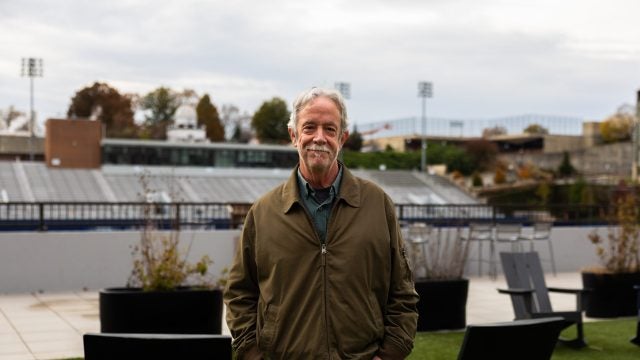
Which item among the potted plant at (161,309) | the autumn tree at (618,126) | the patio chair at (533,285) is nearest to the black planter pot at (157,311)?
the potted plant at (161,309)

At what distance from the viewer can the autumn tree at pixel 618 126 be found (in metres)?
72.4

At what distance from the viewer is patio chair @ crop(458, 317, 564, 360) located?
11.2 ft

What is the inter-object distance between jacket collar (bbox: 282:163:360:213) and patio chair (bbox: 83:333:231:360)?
0.57m

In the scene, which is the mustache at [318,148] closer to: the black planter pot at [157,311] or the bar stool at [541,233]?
the black planter pot at [157,311]

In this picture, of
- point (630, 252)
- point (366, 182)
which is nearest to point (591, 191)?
point (630, 252)

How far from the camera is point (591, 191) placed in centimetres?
4491

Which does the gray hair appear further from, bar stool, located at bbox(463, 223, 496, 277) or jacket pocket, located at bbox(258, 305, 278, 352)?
bar stool, located at bbox(463, 223, 496, 277)

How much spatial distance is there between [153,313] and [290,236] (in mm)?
4131

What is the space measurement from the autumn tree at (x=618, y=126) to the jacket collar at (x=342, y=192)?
73661 millimetres

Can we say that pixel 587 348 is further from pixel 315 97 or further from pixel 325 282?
pixel 315 97

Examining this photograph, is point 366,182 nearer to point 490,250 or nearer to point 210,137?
point 490,250

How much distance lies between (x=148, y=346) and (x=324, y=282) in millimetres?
731

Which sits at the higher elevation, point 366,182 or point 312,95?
point 312,95

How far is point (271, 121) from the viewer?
73.6 meters
